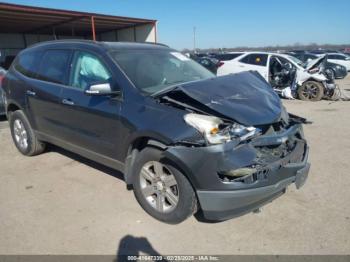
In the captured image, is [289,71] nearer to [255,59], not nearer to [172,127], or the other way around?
[255,59]

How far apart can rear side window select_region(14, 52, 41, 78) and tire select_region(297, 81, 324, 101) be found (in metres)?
9.18

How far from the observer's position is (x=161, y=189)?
3264 millimetres

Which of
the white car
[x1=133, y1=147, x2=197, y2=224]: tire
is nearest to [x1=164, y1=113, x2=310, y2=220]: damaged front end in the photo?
[x1=133, y1=147, x2=197, y2=224]: tire

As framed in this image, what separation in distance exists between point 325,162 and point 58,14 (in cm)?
1545

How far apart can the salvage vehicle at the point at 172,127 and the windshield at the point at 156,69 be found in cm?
2

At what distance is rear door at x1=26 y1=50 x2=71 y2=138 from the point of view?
437 centimetres

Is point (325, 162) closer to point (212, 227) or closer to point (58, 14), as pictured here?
point (212, 227)

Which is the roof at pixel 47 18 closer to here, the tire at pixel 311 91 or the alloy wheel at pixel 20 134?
the alloy wheel at pixel 20 134

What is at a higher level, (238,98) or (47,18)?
(47,18)

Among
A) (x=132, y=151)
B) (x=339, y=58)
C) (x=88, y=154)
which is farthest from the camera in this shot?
(x=339, y=58)

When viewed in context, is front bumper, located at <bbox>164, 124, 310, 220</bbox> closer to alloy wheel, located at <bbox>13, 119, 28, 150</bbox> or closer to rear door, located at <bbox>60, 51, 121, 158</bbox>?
rear door, located at <bbox>60, 51, 121, 158</bbox>

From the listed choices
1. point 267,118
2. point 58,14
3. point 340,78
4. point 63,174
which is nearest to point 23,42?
point 58,14

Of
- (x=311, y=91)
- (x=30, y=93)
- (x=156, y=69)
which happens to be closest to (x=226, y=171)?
(x=156, y=69)

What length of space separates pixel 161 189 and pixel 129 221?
0.49m
